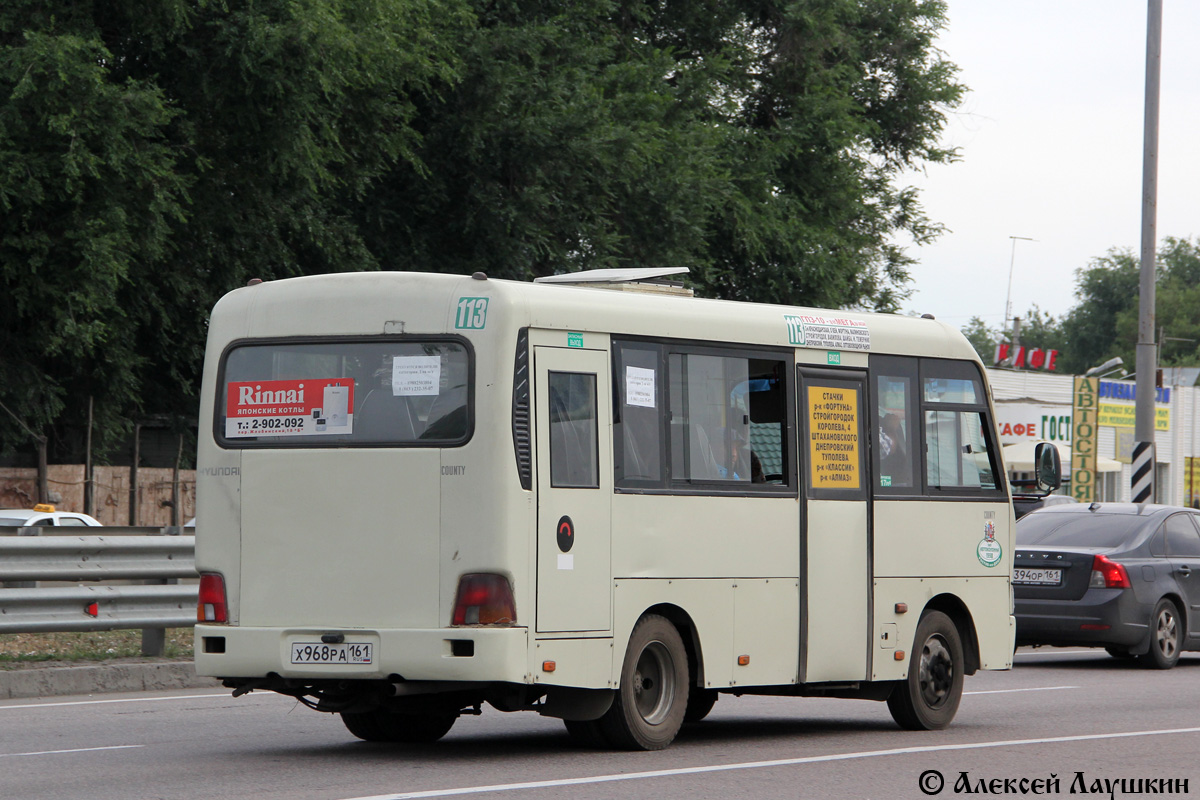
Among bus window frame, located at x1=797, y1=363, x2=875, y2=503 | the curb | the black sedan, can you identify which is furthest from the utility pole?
the curb

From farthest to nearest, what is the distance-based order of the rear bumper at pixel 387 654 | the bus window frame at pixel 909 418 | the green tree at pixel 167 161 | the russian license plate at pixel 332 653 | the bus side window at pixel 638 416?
the green tree at pixel 167 161 → the bus window frame at pixel 909 418 → the bus side window at pixel 638 416 → the russian license plate at pixel 332 653 → the rear bumper at pixel 387 654

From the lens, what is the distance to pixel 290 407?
32.7 feet

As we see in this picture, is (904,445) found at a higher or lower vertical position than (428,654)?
higher

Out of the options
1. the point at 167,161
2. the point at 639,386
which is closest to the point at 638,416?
the point at 639,386

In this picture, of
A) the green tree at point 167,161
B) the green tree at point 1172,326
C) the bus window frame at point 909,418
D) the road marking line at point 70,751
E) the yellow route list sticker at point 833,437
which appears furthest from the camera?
the green tree at point 1172,326

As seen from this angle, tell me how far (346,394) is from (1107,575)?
10039mm

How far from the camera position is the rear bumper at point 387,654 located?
363 inches

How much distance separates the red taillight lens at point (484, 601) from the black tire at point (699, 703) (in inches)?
96.8

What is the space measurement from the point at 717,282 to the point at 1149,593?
699 inches

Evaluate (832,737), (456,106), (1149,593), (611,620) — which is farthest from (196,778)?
(456,106)

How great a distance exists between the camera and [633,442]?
10.2 metres

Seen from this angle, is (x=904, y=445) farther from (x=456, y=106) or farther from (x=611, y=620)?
(x=456, y=106)

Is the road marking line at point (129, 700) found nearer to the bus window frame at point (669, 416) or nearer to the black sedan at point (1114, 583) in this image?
the bus window frame at point (669, 416)

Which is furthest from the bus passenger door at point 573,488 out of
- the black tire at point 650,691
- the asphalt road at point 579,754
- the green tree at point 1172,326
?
the green tree at point 1172,326
